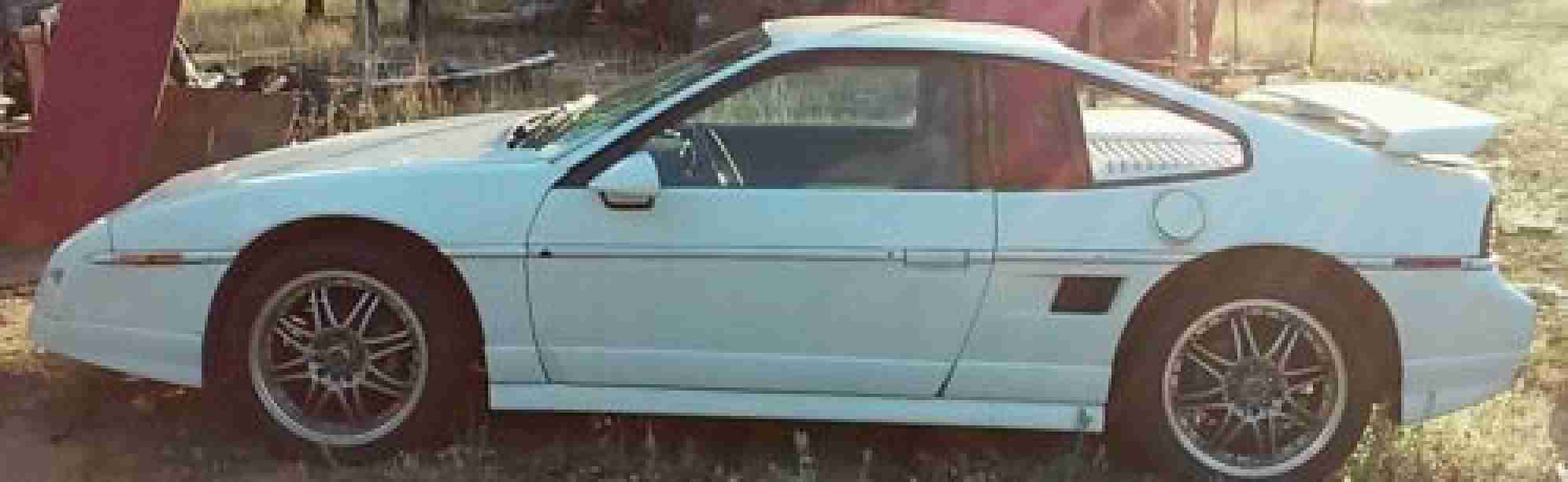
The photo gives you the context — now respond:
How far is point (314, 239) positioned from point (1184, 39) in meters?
9.16

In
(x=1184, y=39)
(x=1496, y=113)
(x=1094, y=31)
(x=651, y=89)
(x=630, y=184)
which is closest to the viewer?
(x=630, y=184)

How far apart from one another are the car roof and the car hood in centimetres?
89

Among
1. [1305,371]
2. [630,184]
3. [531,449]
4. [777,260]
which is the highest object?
[630,184]

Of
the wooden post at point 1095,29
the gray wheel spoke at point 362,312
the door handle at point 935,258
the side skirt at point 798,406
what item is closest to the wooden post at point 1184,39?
the wooden post at point 1095,29

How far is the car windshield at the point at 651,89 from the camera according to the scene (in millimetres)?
4824

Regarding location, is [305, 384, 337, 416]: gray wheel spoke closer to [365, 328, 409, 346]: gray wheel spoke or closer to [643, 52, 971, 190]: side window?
[365, 328, 409, 346]: gray wheel spoke

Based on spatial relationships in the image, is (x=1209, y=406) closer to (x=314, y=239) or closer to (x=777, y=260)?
(x=777, y=260)

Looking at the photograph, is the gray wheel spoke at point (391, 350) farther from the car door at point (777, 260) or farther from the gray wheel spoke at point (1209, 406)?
the gray wheel spoke at point (1209, 406)

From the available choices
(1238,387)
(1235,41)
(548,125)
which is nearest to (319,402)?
(548,125)

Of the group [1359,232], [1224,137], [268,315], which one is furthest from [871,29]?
[268,315]

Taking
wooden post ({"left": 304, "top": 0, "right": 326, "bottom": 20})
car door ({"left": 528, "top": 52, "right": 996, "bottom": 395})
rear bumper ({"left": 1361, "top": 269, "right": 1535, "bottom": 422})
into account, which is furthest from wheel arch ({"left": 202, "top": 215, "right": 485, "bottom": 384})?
wooden post ({"left": 304, "top": 0, "right": 326, "bottom": 20})

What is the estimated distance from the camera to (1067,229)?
4.61 meters

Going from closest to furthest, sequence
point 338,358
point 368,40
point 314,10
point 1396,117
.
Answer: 1. point 338,358
2. point 1396,117
3. point 368,40
4. point 314,10

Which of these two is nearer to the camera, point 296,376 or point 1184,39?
point 296,376
